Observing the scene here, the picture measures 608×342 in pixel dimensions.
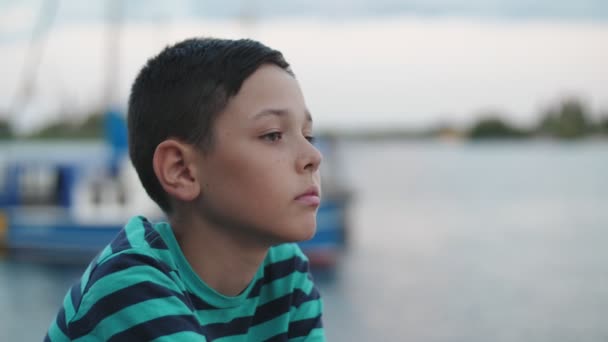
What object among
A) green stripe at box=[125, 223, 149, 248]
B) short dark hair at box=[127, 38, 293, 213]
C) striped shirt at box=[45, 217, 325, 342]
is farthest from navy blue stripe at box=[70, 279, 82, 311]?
short dark hair at box=[127, 38, 293, 213]

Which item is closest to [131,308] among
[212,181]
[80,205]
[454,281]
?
[212,181]

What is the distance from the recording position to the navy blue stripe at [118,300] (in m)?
1.11

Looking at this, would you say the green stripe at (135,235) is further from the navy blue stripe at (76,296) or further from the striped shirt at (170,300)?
the navy blue stripe at (76,296)

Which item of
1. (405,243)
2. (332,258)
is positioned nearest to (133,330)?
(332,258)

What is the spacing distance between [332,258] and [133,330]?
1302cm

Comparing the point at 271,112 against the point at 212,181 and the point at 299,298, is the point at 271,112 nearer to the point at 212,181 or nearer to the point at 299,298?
the point at 212,181

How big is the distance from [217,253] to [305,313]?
0.24 meters

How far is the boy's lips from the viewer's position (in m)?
1.22

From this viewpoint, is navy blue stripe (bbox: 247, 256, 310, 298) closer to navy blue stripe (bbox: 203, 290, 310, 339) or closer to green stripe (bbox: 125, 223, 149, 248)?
navy blue stripe (bbox: 203, 290, 310, 339)

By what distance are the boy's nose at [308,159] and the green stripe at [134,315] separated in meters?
→ 0.31

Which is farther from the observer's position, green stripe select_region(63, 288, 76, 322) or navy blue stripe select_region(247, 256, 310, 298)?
navy blue stripe select_region(247, 256, 310, 298)

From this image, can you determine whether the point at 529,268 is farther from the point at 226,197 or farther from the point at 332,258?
the point at 226,197

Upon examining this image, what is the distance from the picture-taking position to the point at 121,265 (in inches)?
44.8

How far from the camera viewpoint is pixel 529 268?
1759 cm
